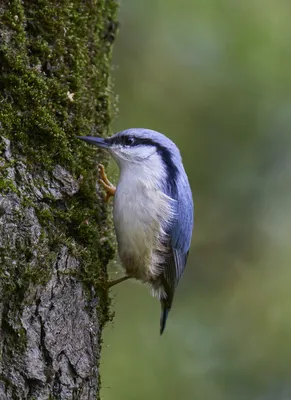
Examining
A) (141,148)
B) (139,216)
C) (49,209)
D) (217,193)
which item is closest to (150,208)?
(139,216)

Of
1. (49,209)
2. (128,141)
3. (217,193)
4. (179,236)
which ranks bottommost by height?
(217,193)

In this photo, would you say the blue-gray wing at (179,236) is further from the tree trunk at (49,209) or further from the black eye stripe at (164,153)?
the tree trunk at (49,209)

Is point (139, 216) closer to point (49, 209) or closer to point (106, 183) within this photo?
point (106, 183)

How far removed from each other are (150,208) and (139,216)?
0.23 feet

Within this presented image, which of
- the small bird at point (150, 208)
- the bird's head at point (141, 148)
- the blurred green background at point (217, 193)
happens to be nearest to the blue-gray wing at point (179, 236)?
the small bird at point (150, 208)

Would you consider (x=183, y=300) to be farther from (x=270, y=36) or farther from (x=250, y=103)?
(x=270, y=36)

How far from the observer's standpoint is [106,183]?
2936 millimetres

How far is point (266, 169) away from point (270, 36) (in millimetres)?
1223

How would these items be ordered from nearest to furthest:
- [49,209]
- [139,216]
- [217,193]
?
[49,209], [139,216], [217,193]

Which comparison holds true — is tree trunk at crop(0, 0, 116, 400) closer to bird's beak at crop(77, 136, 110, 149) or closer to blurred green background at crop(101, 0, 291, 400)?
bird's beak at crop(77, 136, 110, 149)

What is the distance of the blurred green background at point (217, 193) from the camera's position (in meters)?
4.62

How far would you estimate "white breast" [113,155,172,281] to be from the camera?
280 cm

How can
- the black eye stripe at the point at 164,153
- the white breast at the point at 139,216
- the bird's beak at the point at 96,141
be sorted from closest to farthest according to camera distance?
the bird's beak at the point at 96,141
the white breast at the point at 139,216
the black eye stripe at the point at 164,153

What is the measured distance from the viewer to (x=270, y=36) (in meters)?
4.58
